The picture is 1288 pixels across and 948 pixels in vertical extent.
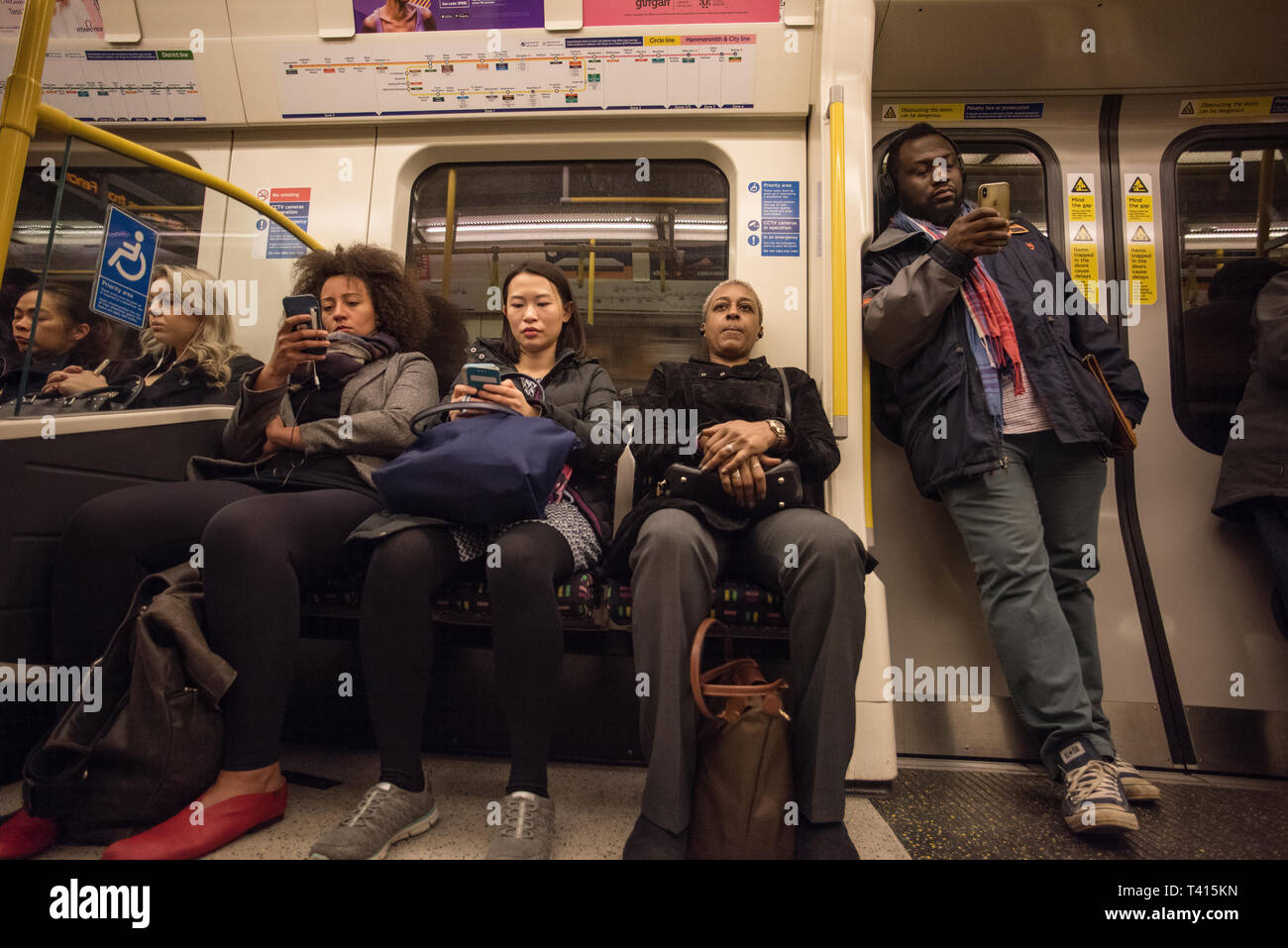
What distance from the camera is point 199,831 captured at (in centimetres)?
138

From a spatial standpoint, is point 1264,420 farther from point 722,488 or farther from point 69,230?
point 69,230

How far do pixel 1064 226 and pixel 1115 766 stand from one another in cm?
207

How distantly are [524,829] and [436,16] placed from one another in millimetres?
2929

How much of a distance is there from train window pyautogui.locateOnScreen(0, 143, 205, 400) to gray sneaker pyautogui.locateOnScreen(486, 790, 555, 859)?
5.62 ft

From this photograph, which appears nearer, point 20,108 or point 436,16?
point 20,108

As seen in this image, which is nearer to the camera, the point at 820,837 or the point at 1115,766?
the point at 820,837

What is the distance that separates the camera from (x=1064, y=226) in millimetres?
2652

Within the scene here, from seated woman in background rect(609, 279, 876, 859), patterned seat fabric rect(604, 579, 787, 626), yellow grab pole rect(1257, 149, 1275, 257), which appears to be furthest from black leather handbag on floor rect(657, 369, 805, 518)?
yellow grab pole rect(1257, 149, 1275, 257)

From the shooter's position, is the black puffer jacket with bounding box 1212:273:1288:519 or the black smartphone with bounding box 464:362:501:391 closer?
the black smartphone with bounding box 464:362:501:391

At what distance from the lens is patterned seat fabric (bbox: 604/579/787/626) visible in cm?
173

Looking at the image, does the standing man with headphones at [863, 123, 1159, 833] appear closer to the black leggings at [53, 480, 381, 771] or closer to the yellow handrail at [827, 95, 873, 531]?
the yellow handrail at [827, 95, 873, 531]

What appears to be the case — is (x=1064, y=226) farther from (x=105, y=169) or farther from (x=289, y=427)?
(x=105, y=169)

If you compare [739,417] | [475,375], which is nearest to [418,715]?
[475,375]

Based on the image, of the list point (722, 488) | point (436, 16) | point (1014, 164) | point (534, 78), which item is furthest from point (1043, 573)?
Result: point (436, 16)
